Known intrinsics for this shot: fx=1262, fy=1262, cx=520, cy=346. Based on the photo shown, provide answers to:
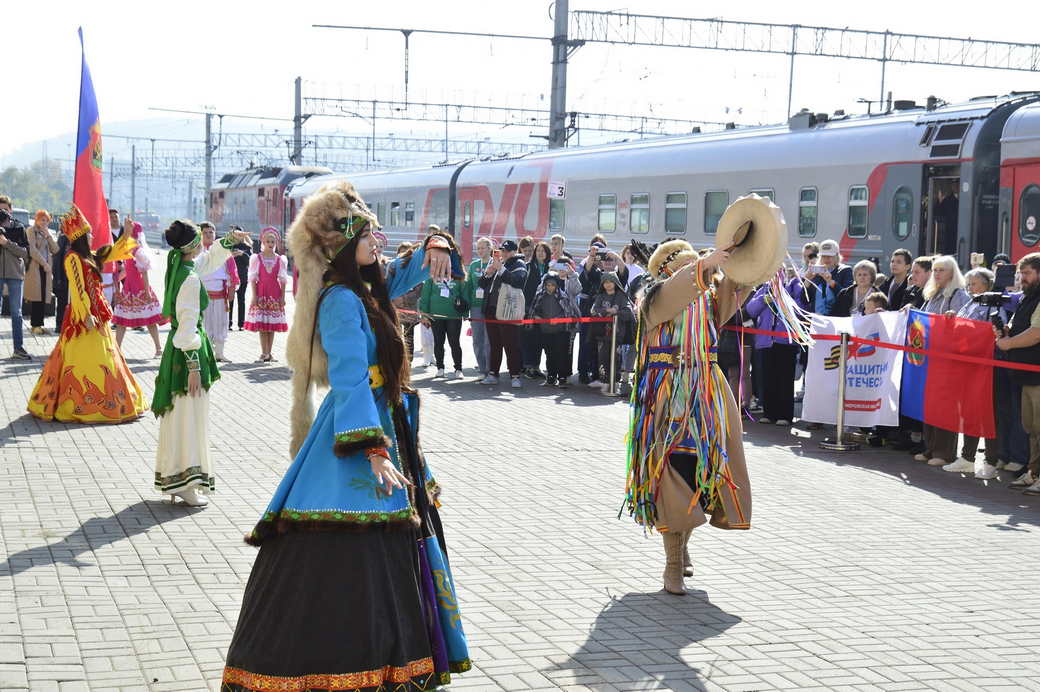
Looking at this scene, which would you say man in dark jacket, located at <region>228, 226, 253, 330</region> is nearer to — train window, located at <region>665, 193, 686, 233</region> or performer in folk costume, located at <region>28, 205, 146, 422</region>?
train window, located at <region>665, 193, 686, 233</region>

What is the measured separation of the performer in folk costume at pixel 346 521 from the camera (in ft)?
14.6

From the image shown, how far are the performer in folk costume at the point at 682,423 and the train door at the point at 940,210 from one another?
37.9 feet

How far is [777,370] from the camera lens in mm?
12781

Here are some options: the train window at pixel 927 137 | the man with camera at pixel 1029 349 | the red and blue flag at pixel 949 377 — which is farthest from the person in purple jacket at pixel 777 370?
the train window at pixel 927 137

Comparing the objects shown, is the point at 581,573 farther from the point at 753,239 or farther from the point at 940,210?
the point at 940,210

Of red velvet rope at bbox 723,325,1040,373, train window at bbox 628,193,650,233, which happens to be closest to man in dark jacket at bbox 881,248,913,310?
red velvet rope at bbox 723,325,1040,373

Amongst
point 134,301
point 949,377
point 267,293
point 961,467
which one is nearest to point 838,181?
point 267,293

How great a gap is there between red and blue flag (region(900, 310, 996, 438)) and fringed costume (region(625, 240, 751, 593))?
4393mm

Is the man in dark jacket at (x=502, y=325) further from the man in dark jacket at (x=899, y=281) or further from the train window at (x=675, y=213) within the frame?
the train window at (x=675, y=213)

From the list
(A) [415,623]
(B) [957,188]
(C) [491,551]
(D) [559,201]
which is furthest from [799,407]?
(D) [559,201]

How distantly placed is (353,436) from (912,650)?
295 centimetres

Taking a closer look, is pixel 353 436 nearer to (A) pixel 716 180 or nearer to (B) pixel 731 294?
(B) pixel 731 294

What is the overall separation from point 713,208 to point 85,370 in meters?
12.6

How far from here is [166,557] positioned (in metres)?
7.04
